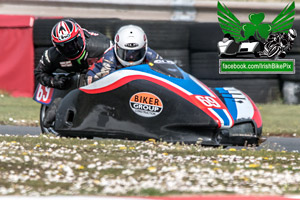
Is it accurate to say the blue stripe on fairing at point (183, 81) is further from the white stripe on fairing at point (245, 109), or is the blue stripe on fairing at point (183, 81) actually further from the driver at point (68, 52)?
the driver at point (68, 52)

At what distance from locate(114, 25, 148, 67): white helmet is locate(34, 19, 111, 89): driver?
83 centimetres

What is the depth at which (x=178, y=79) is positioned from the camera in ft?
23.9

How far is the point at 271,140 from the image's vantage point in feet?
28.0

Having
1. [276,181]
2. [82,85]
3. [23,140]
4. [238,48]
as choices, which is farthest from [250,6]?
[276,181]

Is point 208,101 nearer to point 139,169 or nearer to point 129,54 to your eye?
point 129,54

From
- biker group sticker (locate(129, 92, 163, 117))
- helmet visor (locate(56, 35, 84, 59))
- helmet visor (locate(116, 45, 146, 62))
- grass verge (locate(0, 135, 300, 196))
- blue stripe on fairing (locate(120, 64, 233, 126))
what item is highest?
helmet visor (locate(56, 35, 84, 59))

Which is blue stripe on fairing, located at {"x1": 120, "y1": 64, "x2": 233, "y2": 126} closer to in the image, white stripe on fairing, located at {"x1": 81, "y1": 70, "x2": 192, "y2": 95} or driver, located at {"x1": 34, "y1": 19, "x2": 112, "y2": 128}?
white stripe on fairing, located at {"x1": 81, "y1": 70, "x2": 192, "y2": 95}

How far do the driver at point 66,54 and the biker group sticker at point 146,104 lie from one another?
1462 millimetres

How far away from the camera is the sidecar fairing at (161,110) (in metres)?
6.97

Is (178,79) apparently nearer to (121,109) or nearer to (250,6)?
(121,109)

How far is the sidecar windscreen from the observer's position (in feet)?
24.1

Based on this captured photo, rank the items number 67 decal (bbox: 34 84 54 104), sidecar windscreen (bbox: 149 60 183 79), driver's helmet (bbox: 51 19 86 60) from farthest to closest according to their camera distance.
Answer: number 67 decal (bbox: 34 84 54 104)
driver's helmet (bbox: 51 19 86 60)
sidecar windscreen (bbox: 149 60 183 79)

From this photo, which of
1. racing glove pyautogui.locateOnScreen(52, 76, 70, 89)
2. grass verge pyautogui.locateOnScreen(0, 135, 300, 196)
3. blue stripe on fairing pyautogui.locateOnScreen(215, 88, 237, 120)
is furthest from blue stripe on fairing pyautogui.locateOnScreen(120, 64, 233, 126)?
racing glove pyautogui.locateOnScreen(52, 76, 70, 89)

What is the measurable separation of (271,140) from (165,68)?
6.78 feet
